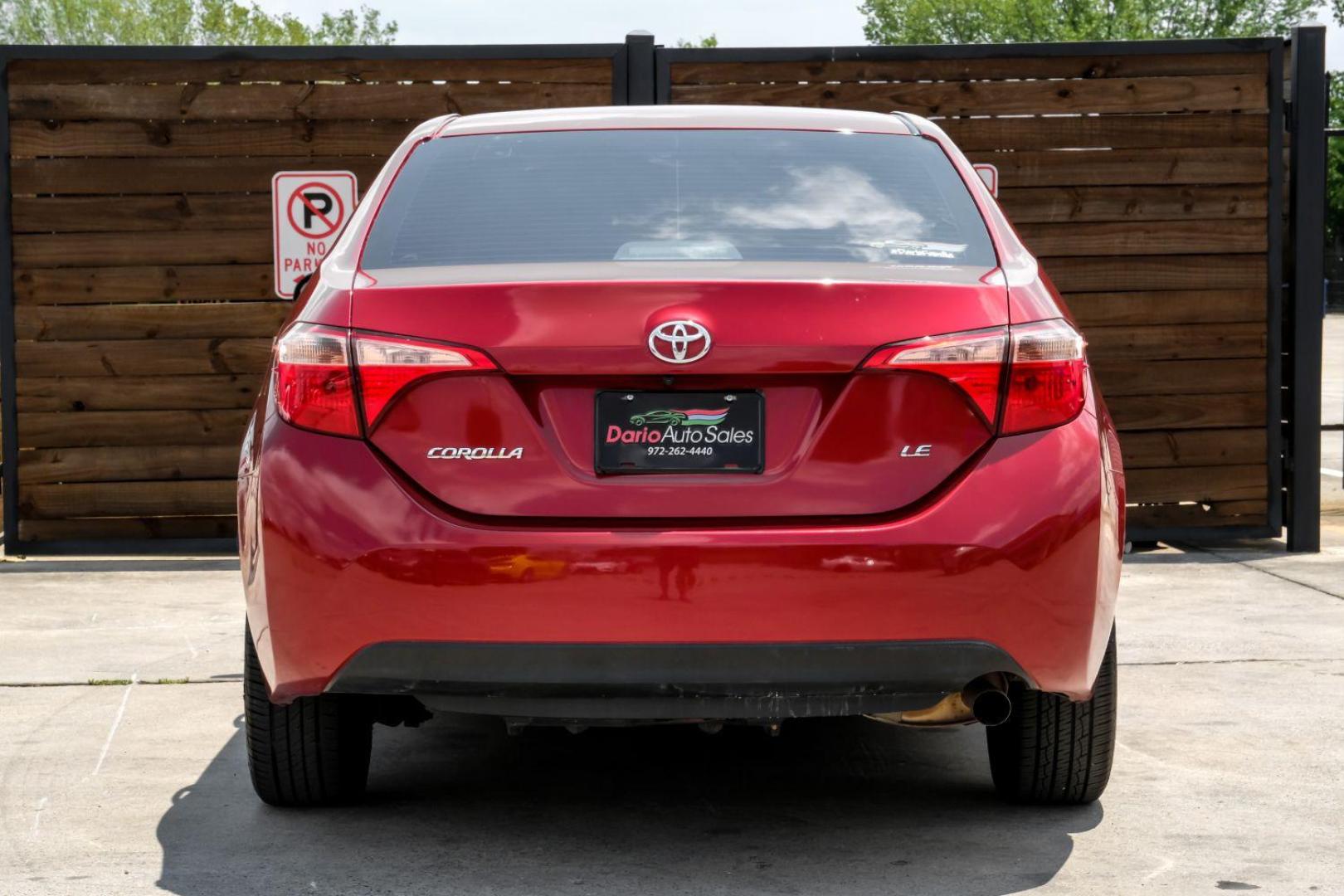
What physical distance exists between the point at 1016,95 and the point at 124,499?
188 inches

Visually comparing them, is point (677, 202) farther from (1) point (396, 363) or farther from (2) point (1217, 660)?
(2) point (1217, 660)

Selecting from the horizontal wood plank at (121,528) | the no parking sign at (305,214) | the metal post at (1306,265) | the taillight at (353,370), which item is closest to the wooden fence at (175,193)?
the horizontal wood plank at (121,528)

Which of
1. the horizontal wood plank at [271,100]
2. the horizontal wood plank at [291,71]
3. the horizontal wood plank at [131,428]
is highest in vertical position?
the horizontal wood plank at [291,71]

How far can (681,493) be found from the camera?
11.6ft

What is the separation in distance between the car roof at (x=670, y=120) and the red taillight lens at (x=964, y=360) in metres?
1.01

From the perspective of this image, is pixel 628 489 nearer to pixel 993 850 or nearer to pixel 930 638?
pixel 930 638

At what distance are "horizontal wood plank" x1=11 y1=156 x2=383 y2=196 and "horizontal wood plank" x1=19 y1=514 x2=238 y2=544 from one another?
1.59 meters

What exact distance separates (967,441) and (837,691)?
548mm

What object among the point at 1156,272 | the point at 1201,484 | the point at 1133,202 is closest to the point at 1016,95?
the point at 1133,202

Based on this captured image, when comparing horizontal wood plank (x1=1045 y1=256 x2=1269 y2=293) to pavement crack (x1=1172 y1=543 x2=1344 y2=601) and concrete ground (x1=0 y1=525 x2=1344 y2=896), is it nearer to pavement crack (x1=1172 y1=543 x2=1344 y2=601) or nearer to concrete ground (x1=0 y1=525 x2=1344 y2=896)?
pavement crack (x1=1172 y1=543 x2=1344 y2=601)

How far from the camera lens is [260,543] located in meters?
3.74

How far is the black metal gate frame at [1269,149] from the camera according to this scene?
29.2 ft

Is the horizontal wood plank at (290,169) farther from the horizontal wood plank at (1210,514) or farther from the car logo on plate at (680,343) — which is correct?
the car logo on plate at (680,343)

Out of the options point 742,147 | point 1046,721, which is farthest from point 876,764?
point 742,147
